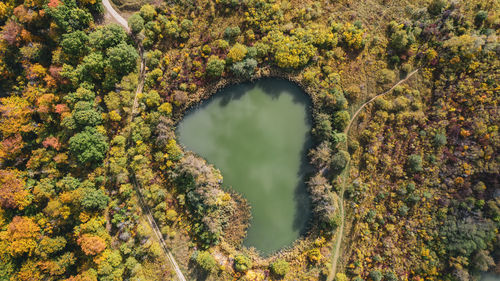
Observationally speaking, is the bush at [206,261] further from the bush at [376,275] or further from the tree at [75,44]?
the tree at [75,44]

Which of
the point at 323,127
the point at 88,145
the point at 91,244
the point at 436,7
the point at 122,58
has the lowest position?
the point at 91,244

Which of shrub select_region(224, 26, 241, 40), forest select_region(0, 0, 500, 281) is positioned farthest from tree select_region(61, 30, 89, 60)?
shrub select_region(224, 26, 241, 40)

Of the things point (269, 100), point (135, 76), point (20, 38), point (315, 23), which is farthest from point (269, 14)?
point (20, 38)

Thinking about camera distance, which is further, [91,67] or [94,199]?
[91,67]

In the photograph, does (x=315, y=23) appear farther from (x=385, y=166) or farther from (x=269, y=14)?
(x=385, y=166)

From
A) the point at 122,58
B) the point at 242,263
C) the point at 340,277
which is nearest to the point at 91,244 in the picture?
the point at 242,263

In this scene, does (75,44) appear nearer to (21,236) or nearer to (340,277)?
(21,236)

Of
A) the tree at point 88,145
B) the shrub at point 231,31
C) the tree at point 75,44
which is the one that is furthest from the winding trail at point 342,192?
the tree at point 75,44
